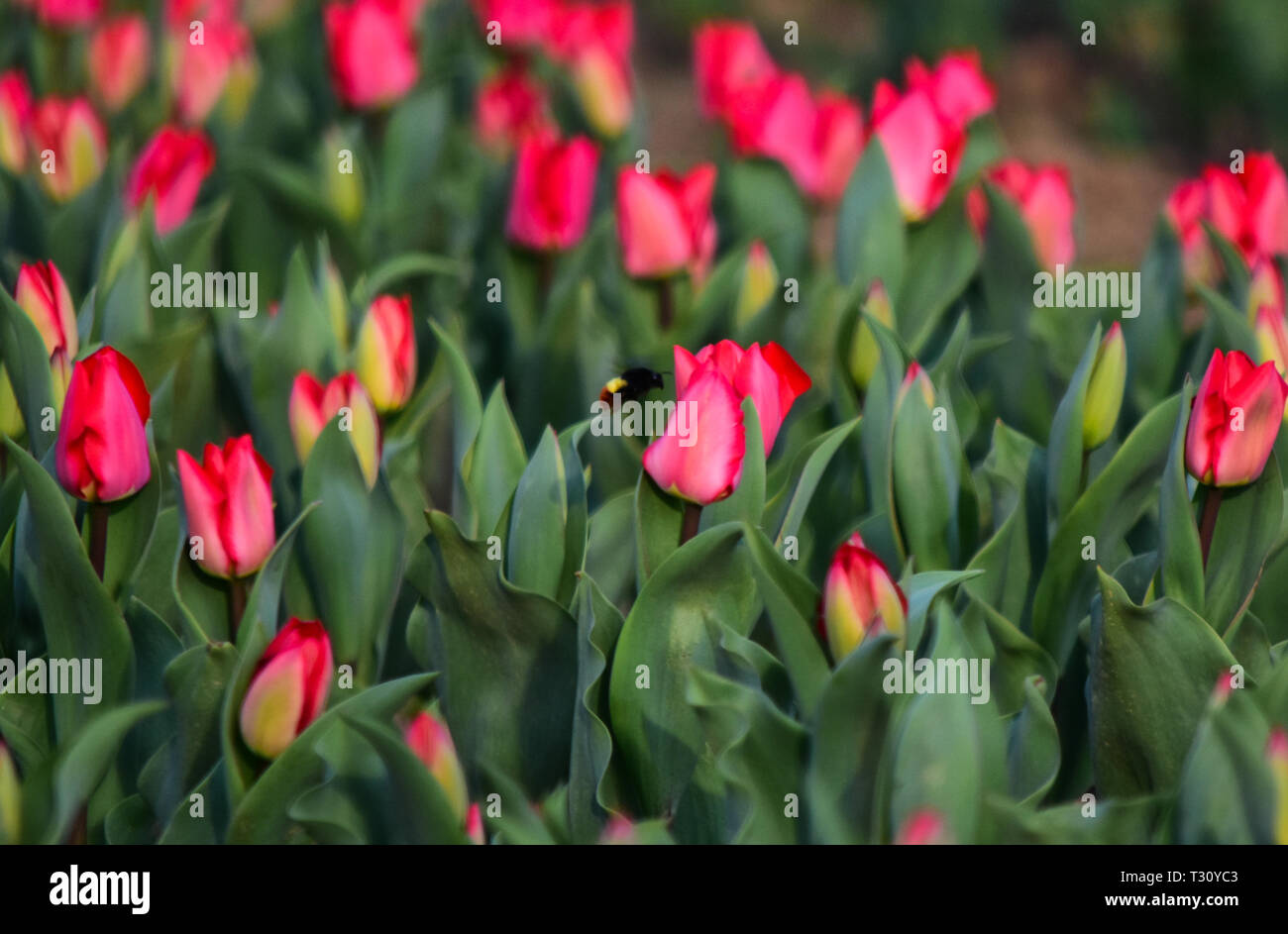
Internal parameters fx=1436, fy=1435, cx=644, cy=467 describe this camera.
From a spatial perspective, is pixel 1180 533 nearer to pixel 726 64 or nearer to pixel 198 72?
pixel 726 64

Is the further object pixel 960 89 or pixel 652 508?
pixel 960 89

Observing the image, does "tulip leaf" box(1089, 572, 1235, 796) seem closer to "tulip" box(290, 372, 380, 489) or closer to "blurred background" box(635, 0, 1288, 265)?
"tulip" box(290, 372, 380, 489)

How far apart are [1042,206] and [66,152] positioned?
1.40m

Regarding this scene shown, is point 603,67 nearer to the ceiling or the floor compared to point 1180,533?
nearer to the ceiling

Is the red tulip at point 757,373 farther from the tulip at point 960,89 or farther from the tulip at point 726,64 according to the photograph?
the tulip at point 726,64

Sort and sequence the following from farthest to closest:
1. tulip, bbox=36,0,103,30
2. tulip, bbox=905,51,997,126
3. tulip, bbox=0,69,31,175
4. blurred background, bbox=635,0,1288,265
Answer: blurred background, bbox=635,0,1288,265 → tulip, bbox=36,0,103,30 → tulip, bbox=0,69,31,175 → tulip, bbox=905,51,997,126

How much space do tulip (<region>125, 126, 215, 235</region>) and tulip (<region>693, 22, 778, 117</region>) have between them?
0.86 meters

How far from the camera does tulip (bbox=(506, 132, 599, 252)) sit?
1.91 meters

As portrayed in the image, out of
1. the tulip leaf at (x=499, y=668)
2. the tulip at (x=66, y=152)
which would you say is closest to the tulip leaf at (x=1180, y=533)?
the tulip leaf at (x=499, y=668)

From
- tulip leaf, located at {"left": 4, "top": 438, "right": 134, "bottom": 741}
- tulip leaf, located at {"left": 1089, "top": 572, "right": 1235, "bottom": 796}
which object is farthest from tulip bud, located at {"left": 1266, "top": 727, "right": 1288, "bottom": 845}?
tulip leaf, located at {"left": 4, "top": 438, "right": 134, "bottom": 741}

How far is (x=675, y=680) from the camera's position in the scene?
1234mm

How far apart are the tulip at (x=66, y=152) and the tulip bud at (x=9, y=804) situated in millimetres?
1267

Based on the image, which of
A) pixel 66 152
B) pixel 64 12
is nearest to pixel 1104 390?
pixel 66 152
